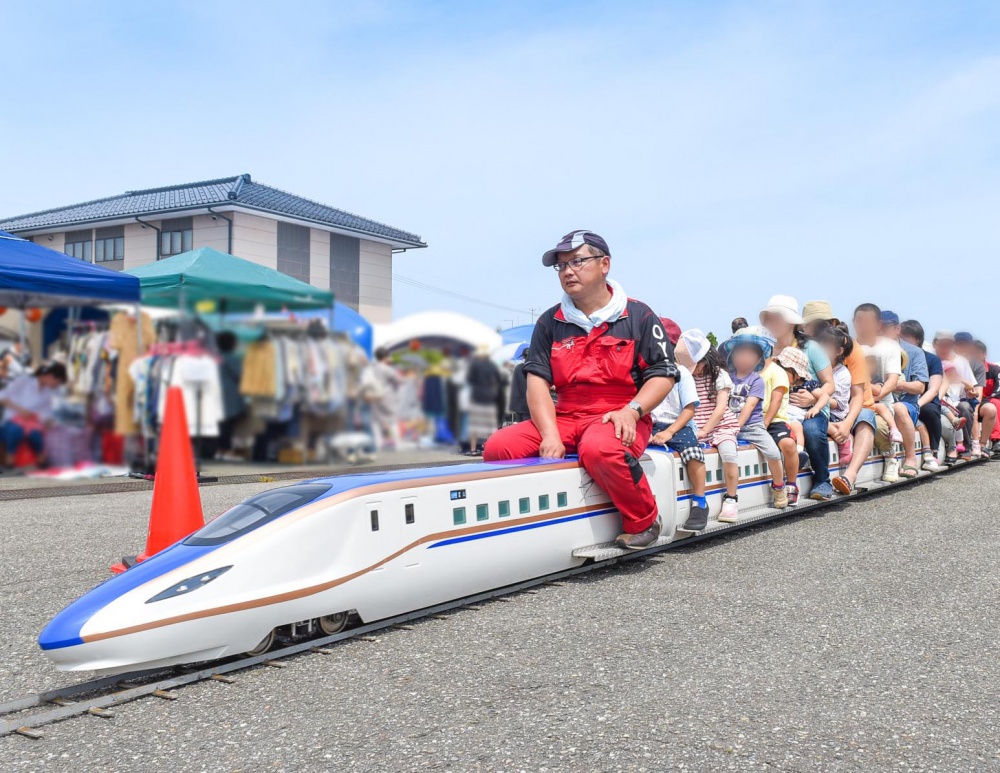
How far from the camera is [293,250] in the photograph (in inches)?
1113

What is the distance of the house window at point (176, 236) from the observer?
28.7 metres

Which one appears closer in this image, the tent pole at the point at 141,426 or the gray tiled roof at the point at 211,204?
the tent pole at the point at 141,426

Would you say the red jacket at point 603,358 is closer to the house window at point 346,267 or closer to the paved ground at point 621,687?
the paved ground at point 621,687

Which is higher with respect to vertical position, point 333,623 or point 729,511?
point 729,511

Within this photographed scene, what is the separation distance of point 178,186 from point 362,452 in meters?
22.0

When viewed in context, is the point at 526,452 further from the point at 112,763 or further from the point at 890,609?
the point at 112,763

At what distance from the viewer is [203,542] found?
4.13 metres

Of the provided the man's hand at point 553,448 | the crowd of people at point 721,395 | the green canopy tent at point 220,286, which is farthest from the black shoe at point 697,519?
the green canopy tent at point 220,286

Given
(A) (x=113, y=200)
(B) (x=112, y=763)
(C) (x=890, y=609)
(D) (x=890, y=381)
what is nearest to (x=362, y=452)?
(D) (x=890, y=381)

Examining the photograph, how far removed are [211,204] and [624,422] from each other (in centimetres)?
2344

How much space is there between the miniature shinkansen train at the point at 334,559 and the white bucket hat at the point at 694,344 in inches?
75.7

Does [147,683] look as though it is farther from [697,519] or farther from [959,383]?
[959,383]

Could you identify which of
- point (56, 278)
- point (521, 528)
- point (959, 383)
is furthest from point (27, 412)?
point (959, 383)

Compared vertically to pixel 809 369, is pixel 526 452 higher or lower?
lower
